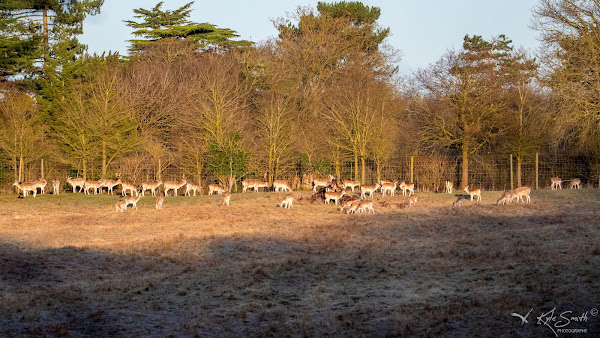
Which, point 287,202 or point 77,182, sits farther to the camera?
point 77,182

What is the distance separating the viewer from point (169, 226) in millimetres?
20922

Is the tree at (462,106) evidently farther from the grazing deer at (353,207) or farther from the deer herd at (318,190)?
the grazing deer at (353,207)

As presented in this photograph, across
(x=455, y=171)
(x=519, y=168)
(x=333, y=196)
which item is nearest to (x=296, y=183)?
(x=455, y=171)

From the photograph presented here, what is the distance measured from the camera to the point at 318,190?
30.0m

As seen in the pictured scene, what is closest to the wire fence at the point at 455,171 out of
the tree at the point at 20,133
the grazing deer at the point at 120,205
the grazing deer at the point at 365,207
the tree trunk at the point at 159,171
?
the tree trunk at the point at 159,171

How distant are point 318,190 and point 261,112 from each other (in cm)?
1350

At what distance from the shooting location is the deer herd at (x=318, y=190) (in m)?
26.0

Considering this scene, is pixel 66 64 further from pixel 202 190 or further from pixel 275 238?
pixel 275 238

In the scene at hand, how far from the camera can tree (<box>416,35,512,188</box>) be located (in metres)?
37.1

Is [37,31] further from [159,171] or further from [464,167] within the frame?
[464,167]

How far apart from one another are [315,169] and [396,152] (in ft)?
19.9

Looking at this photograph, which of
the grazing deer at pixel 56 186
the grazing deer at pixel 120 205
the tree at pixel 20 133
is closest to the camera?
the grazing deer at pixel 120 205

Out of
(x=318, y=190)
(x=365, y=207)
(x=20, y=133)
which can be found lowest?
(x=365, y=207)
